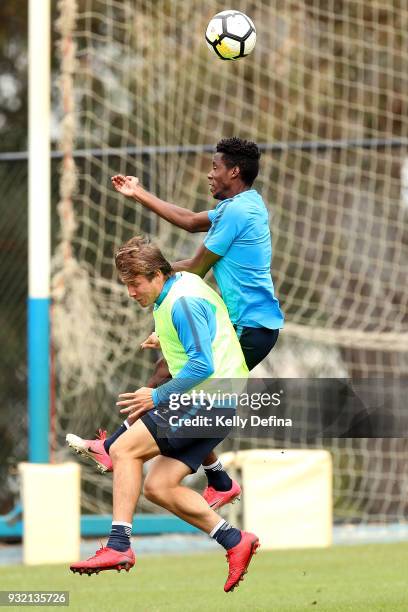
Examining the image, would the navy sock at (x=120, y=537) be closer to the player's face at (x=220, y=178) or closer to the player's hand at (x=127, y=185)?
the player's hand at (x=127, y=185)

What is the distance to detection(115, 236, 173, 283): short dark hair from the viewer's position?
279 inches

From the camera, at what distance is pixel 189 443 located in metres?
7.17

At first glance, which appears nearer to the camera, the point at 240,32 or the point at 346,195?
the point at 240,32

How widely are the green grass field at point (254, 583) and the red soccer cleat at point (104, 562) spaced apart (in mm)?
1323

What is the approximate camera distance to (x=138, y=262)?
7.07 m

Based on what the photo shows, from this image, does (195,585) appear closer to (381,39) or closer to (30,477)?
(30,477)

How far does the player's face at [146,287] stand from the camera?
710cm

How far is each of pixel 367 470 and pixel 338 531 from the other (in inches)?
45.6

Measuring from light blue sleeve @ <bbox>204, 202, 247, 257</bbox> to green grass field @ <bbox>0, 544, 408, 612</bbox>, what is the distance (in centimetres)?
213

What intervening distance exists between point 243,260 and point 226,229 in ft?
0.62

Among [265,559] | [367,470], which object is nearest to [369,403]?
[265,559]
